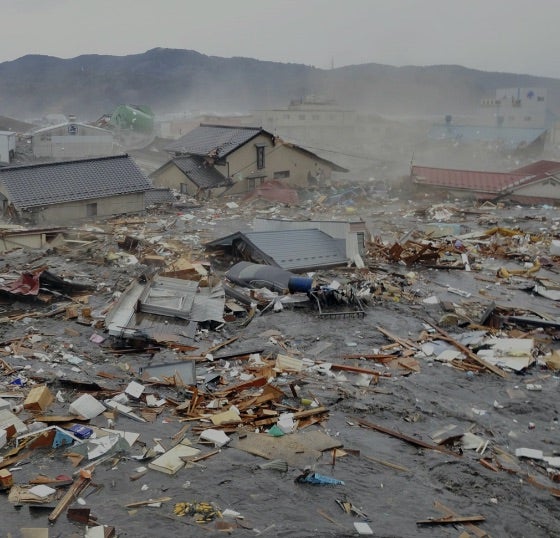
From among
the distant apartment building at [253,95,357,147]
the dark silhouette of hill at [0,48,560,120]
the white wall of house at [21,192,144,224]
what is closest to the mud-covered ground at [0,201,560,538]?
the white wall of house at [21,192,144,224]

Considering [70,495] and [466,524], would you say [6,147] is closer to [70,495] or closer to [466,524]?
[70,495]

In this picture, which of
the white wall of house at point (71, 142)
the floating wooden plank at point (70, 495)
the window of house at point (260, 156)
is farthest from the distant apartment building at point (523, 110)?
the floating wooden plank at point (70, 495)

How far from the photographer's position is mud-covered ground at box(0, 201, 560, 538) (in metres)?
5.82

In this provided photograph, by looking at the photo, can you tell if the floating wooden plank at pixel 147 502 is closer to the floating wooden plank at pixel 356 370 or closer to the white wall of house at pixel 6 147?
the floating wooden plank at pixel 356 370

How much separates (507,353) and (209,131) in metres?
26.4

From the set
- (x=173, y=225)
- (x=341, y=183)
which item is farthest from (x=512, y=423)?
(x=341, y=183)

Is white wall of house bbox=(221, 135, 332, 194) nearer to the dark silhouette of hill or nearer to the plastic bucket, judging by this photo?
the plastic bucket

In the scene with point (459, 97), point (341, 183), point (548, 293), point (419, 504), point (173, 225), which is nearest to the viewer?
point (419, 504)

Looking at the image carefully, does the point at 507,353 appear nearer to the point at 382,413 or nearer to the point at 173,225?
the point at 382,413

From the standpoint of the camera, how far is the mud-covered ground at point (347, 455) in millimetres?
5824

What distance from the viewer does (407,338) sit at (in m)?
11.6

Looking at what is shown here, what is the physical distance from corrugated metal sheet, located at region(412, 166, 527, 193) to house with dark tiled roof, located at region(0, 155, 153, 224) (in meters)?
14.1

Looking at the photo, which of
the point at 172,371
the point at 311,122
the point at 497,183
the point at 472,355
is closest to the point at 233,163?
the point at 497,183

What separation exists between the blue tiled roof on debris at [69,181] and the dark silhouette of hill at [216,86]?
66131 mm
